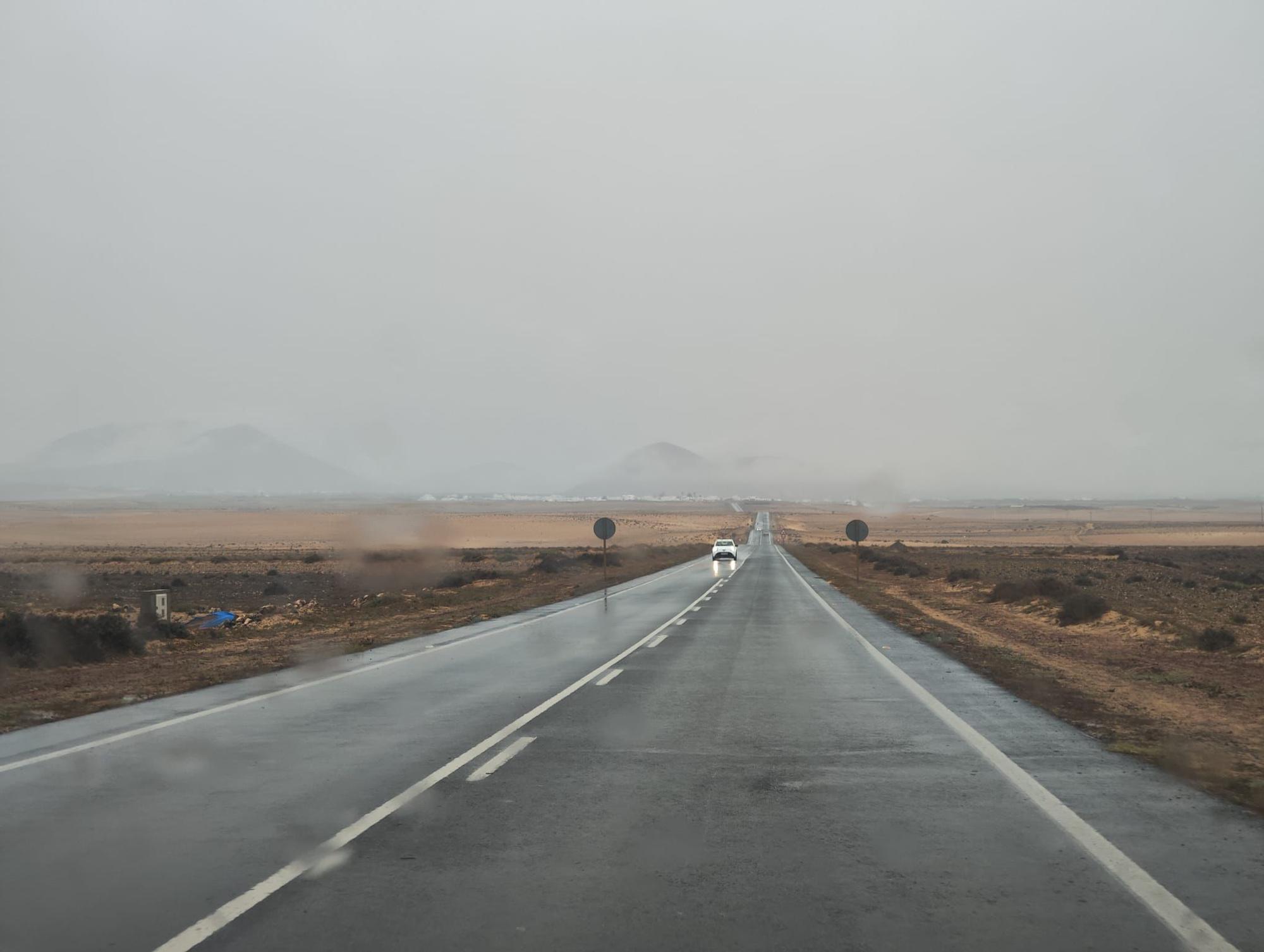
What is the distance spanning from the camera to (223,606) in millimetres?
34938

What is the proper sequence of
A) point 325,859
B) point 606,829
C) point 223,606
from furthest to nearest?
point 223,606, point 606,829, point 325,859

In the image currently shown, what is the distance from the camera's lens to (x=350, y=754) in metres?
8.77

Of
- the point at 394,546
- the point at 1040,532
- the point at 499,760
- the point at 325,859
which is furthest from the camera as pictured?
the point at 1040,532

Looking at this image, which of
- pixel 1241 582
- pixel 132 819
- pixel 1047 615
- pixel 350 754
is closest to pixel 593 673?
pixel 350 754

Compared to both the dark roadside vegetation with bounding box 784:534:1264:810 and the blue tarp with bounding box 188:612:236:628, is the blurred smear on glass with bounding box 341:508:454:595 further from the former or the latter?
the dark roadside vegetation with bounding box 784:534:1264:810

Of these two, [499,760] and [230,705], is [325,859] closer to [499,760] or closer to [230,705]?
[499,760]

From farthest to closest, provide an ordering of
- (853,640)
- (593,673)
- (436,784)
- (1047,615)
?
(1047,615) < (853,640) < (593,673) < (436,784)

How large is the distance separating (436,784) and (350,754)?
5.00 feet

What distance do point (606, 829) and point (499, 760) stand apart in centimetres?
232

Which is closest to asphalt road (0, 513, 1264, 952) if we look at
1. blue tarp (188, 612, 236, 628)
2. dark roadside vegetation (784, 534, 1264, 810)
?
dark roadside vegetation (784, 534, 1264, 810)

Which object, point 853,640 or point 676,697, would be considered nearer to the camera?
point 676,697

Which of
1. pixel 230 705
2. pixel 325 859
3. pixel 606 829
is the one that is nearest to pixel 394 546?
pixel 230 705

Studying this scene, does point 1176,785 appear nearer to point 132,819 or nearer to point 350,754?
point 350,754

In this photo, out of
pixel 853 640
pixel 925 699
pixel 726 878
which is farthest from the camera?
pixel 853 640
